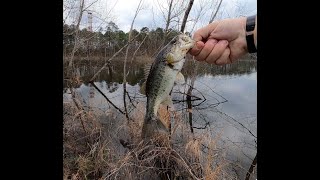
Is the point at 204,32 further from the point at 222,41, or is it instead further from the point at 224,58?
the point at 224,58

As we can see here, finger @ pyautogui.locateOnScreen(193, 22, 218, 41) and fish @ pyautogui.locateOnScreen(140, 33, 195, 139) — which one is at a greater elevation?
finger @ pyautogui.locateOnScreen(193, 22, 218, 41)

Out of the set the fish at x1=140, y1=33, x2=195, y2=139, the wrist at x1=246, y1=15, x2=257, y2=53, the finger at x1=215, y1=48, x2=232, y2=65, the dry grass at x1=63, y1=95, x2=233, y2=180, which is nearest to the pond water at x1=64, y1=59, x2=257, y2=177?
the dry grass at x1=63, y1=95, x2=233, y2=180

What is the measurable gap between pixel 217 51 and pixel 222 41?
0.31ft

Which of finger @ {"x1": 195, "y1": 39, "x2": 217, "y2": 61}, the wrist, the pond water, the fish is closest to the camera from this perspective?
the fish

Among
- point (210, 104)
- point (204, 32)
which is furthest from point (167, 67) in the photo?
point (210, 104)

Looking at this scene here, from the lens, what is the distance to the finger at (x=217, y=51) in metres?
2.51

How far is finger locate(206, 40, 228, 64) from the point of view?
2512 millimetres

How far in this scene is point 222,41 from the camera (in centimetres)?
255

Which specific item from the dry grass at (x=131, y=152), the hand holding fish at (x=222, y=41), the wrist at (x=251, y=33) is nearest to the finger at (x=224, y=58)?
the hand holding fish at (x=222, y=41)

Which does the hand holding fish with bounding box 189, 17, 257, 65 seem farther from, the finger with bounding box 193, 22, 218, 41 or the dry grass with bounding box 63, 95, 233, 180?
the dry grass with bounding box 63, 95, 233, 180

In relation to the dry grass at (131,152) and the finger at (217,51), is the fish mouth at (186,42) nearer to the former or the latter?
the finger at (217,51)
